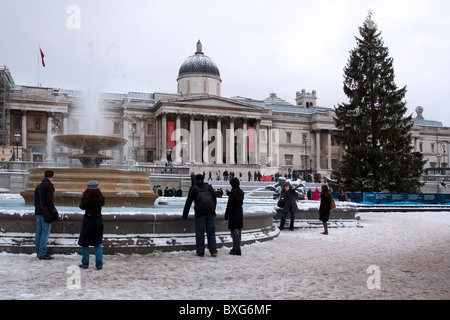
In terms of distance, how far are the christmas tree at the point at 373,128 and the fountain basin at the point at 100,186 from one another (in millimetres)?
20711

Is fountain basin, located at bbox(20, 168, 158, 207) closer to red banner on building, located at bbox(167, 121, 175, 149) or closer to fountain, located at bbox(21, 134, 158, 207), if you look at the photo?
fountain, located at bbox(21, 134, 158, 207)

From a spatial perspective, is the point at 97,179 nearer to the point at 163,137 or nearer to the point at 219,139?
the point at 163,137

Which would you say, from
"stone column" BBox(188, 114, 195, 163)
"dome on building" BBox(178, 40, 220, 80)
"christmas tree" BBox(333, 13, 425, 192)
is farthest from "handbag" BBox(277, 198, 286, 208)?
"dome on building" BBox(178, 40, 220, 80)

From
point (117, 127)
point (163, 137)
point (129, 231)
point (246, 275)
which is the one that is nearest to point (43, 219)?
point (129, 231)

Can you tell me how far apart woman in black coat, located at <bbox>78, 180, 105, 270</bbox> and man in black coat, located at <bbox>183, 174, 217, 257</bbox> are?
1745mm

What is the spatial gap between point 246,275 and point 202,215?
1921 mm

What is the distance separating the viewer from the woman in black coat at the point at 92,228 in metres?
7.41

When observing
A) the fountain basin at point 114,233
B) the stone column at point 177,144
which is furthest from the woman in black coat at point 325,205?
the stone column at point 177,144

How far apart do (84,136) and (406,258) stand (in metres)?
8.61

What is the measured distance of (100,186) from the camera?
12172 mm

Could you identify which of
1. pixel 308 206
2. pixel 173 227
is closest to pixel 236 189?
pixel 173 227

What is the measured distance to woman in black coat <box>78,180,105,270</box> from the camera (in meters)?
7.41
